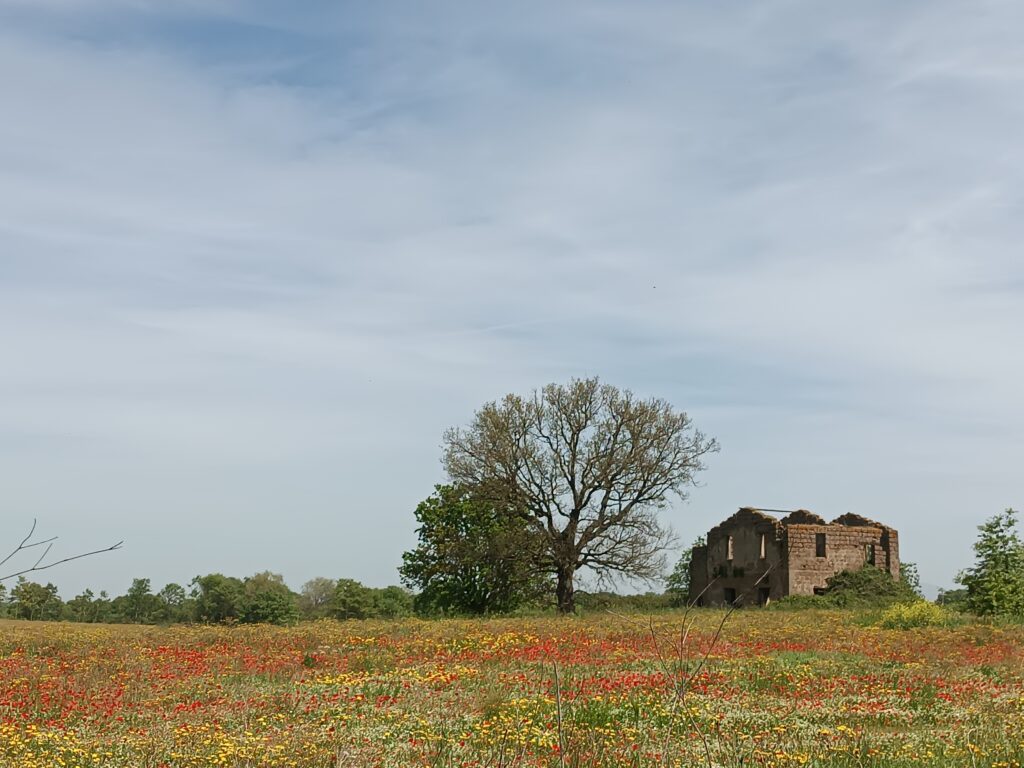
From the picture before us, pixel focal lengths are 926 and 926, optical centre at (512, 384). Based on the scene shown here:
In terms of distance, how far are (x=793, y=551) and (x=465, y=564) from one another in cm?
1852

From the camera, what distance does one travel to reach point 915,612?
29.0 m

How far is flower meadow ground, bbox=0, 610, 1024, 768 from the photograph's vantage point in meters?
8.54

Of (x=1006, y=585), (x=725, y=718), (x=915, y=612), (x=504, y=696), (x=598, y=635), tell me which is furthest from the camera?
(x=1006, y=585)

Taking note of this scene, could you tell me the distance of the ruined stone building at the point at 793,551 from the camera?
5100 cm

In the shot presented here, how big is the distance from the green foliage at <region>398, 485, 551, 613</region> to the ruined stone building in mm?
10801

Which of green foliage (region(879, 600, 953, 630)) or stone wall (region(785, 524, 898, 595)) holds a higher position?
stone wall (region(785, 524, 898, 595))

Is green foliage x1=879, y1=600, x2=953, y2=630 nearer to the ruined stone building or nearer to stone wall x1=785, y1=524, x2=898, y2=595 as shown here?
the ruined stone building

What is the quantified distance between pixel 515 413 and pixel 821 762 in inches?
1499

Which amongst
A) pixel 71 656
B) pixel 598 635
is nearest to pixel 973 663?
pixel 598 635

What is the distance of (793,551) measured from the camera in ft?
168

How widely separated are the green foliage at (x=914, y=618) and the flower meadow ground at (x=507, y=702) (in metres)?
6.41

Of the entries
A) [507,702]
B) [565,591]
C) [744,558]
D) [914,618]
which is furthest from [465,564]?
[507,702]

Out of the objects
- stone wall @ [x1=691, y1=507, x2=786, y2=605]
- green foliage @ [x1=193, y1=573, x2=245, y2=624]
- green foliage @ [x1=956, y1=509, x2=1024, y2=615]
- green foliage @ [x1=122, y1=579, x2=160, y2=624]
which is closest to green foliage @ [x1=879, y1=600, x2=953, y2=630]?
green foliage @ [x1=956, y1=509, x2=1024, y2=615]

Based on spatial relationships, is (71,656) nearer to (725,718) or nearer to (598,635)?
(598,635)
